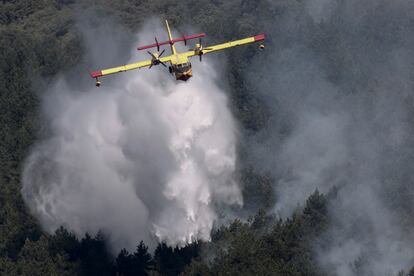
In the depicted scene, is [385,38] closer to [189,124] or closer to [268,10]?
[268,10]

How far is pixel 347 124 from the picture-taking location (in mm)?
137000

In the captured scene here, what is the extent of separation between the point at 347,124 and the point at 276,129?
7.87m

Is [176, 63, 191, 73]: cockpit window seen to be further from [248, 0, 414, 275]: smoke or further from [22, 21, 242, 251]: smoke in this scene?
[22, 21, 242, 251]: smoke

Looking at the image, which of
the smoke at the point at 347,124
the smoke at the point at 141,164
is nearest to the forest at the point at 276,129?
the smoke at the point at 347,124

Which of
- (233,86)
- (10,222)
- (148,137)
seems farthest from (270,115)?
(10,222)

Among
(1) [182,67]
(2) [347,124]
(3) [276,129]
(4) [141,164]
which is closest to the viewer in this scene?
(1) [182,67]

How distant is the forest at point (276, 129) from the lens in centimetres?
10681

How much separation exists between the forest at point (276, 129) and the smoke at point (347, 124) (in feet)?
0.62

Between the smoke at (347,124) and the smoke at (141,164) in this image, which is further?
the smoke at (141,164)

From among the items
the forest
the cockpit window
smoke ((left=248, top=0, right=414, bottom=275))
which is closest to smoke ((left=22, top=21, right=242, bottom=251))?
the forest

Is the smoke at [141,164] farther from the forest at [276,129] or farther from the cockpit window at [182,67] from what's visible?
the cockpit window at [182,67]

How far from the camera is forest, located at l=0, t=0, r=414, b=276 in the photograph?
350ft

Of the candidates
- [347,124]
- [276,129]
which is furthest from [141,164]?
[347,124]

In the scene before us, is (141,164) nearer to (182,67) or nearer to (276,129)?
(276,129)
